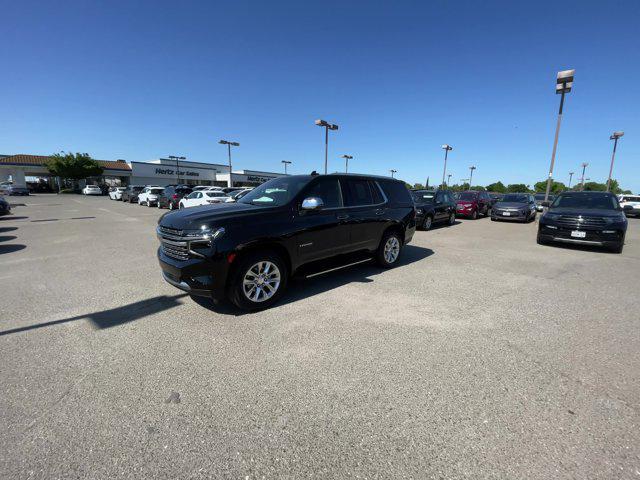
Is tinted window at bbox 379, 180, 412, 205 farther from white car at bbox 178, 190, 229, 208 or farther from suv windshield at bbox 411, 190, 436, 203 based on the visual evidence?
white car at bbox 178, 190, 229, 208

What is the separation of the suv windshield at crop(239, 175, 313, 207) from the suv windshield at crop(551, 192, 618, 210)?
9.03m

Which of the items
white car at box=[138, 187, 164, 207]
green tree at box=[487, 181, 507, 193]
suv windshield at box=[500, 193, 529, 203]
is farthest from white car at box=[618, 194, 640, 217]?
green tree at box=[487, 181, 507, 193]

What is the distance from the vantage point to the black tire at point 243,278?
12.7 feet

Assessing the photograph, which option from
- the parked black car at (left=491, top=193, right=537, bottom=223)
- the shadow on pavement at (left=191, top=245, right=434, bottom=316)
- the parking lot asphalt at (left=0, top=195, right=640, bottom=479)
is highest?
the parked black car at (left=491, top=193, right=537, bottom=223)

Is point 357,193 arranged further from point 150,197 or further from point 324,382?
point 150,197

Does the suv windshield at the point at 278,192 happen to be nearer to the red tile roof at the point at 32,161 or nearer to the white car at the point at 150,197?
the white car at the point at 150,197

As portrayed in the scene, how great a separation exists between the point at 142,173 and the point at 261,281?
60499 millimetres

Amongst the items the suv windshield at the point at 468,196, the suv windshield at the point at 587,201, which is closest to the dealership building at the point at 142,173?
the suv windshield at the point at 468,196

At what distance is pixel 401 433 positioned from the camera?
2131mm

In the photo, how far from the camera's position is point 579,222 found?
8242mm

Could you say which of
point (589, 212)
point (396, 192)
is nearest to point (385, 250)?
point (396, 192)

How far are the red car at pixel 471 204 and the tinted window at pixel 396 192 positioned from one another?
12400 millimetres

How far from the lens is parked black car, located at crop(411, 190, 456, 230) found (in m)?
12.4

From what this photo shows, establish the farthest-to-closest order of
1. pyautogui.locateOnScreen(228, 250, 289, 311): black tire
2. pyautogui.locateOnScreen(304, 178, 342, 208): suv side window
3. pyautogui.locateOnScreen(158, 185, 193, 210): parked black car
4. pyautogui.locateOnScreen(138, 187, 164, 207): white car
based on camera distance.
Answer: pyautogui.locateOnScreen(138, 187, 164, 207): white car, pyautogui.locateOnScreen(158, 185, 193, 210): parked black car, pyautogui.locateOnScreen(304, 178, 342, 208): suv side window, pyautogui.locateOnScreen(228, 250, 289, 311): black tire
